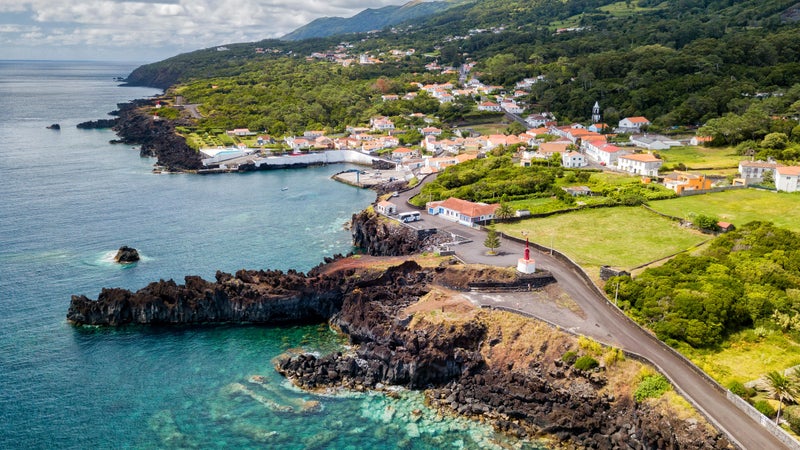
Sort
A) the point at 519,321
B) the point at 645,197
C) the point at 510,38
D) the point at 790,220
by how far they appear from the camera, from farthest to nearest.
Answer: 1. the point at 510,38
2. the point at 645,197
3. the point at 790,220
4. the point at 519,321

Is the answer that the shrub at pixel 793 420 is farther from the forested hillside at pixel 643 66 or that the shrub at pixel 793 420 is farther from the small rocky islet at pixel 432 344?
the forested hillside at pixel 643 66

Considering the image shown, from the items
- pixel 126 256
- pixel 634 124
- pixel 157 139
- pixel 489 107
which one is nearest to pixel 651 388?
pixel 126 256

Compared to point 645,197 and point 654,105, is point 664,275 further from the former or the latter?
point 654,105

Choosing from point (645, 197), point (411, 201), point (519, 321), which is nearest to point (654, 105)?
point (645, 197)

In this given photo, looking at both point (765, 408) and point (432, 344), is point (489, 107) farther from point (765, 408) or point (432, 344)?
point (765, 408)

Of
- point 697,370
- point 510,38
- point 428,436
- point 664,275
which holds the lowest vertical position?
point 428,436

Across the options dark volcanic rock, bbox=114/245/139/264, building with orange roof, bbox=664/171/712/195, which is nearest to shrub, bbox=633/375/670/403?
building with orange roof, bbox=664/171/712/195
